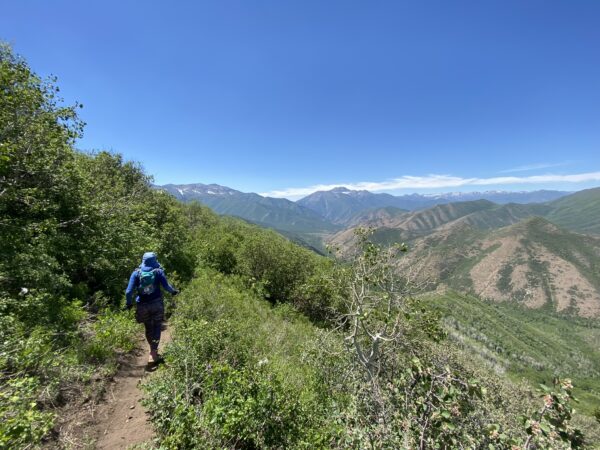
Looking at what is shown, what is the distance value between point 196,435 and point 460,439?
14.3ft

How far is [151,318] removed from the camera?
8.45 m

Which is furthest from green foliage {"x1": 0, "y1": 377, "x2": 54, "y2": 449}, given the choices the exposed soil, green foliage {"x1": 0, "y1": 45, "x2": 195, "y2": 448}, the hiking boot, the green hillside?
the green hillside

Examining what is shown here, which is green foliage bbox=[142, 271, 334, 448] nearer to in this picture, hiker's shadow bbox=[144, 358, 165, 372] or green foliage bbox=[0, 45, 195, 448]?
hiker's shadow bbox=[144, 358, 165, 372]

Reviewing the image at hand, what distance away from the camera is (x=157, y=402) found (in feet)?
19.7

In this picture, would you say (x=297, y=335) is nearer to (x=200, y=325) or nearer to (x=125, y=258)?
(x=200, y=325)

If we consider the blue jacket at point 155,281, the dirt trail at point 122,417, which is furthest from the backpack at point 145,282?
the dirt trail at point 122,417

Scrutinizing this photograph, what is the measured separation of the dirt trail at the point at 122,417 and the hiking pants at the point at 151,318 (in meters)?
0.91

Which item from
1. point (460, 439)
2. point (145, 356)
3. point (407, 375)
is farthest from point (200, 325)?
point (460, 439)

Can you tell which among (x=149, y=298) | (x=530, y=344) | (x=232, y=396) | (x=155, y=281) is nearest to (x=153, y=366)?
(x=149, y=298)

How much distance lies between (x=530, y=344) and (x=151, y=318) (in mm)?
204070

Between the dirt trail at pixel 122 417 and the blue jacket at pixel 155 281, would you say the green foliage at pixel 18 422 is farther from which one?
the blue jacket at pixel 155 281

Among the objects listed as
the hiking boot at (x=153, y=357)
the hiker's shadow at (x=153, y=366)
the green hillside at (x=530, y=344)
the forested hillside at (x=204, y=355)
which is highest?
the forested hillside at (x=204, y=355)

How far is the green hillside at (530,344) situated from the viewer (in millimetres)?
115606

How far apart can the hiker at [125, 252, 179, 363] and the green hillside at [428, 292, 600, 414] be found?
119 meters
